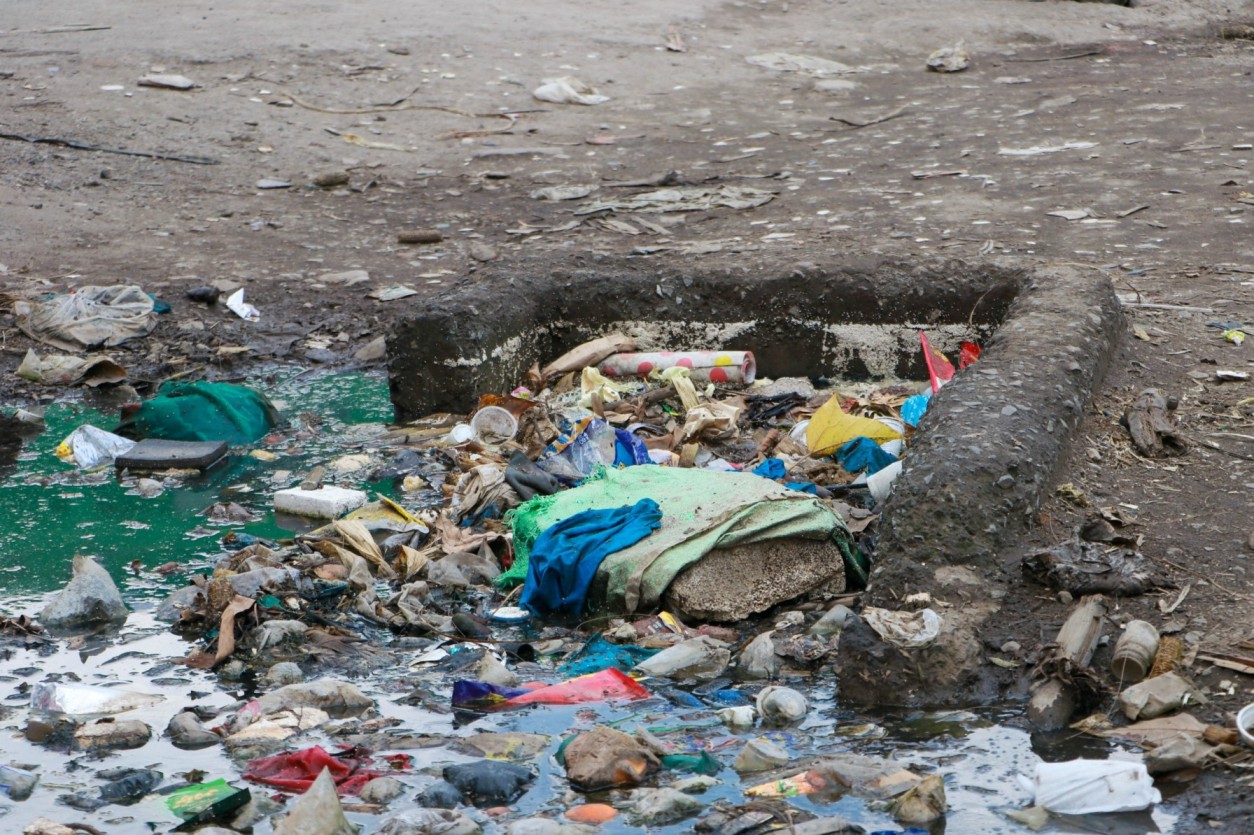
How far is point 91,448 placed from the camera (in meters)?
5.01

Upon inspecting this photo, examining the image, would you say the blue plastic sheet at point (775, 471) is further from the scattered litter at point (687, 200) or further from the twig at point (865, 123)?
the twig at point (865, 123)

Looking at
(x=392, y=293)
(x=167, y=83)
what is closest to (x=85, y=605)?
(x=392, y=293)

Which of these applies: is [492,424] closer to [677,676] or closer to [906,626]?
[677,676]

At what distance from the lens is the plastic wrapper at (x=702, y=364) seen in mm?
5469

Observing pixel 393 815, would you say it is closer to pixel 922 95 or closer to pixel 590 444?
pixel 590 444

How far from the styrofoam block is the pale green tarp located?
780 mm

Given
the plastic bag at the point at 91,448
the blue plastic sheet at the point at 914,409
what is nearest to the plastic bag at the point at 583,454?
the blue plastic sheet at the point at 914,409

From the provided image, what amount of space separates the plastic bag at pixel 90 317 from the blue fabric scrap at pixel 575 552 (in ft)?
10.9

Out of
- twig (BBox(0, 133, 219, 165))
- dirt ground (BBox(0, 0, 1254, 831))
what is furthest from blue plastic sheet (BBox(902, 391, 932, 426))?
twig (BBox(0, 133, 219, 165))

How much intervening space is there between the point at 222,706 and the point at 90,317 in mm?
3679

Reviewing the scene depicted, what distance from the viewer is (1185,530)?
3389 mm

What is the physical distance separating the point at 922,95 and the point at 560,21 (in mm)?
3344

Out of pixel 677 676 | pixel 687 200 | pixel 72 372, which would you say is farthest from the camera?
pixel 687 200

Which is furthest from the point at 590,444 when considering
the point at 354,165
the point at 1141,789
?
the point at 354,165
